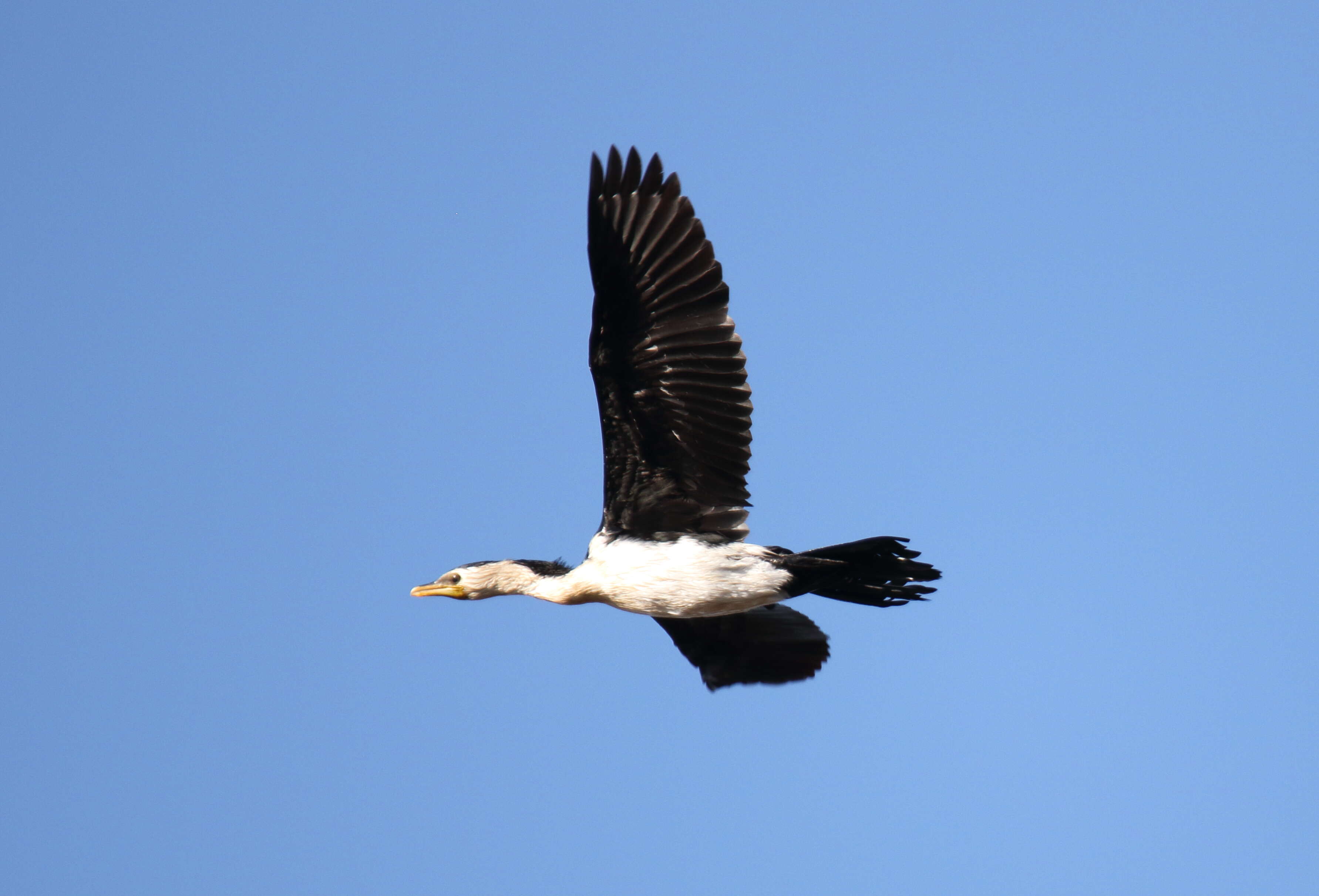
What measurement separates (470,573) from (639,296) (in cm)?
248

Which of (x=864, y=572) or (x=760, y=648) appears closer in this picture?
(x=864, y=572)

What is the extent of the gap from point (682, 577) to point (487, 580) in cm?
154

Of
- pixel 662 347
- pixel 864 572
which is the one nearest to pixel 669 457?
pixel 662 347

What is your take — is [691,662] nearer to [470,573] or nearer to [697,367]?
[470,573]

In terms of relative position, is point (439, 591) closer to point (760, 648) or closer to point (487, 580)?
point (487, 580)

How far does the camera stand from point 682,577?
9.45m

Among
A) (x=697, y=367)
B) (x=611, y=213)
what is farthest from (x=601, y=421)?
(x=611, y=213)

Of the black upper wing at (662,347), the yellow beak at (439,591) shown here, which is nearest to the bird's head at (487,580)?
the yellow beak at (439,591)

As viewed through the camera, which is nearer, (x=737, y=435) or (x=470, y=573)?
(x=737, y=435)

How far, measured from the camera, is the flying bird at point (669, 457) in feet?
29.4

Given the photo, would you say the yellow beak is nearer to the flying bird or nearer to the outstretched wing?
the flying bird

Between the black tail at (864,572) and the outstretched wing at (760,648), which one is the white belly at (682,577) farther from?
the outstretched wing at (760,648)

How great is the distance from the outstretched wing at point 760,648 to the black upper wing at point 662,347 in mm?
1517

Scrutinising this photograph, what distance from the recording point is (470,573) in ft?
33.0
